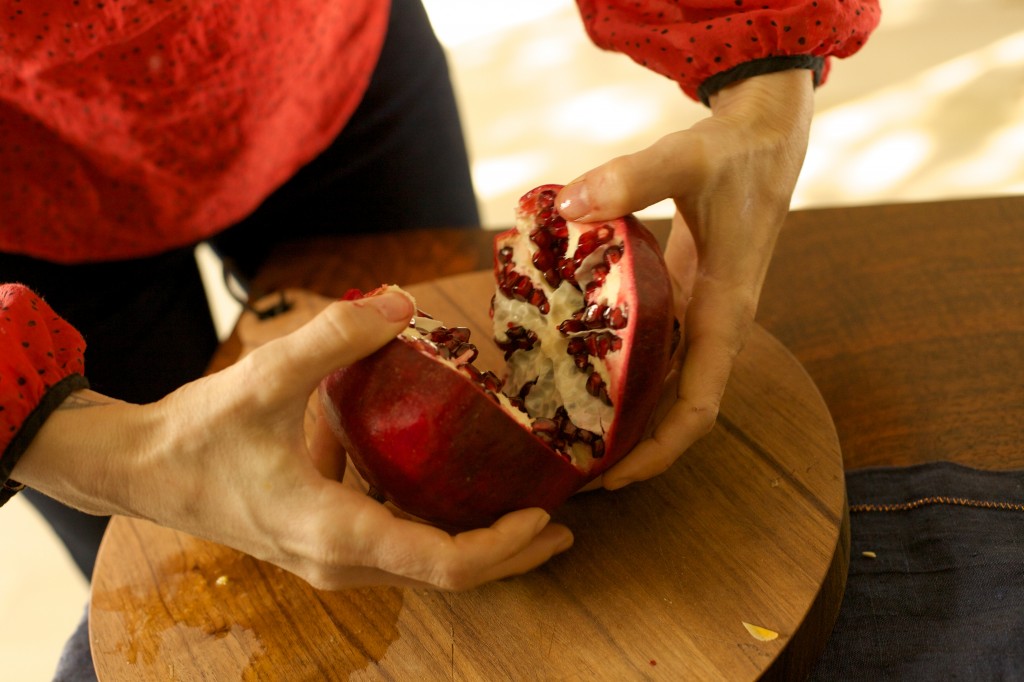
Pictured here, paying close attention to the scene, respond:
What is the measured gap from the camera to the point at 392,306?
0.79 m

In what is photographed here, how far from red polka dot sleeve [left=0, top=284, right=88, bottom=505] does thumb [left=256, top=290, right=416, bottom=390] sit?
219mm

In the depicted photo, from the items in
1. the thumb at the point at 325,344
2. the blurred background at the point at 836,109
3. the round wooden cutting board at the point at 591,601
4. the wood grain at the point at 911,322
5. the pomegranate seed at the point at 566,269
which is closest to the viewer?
the thumb at the point at 325,344

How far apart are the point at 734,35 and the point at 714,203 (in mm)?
204

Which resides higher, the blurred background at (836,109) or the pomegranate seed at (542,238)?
the pomegranate seed at (542,238)

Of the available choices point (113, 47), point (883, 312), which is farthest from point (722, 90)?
point (113, 47)

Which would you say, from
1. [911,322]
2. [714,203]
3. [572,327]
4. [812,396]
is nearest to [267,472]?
[572,327]

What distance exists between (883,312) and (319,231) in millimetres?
922

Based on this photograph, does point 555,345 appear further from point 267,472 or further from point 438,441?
point 267,472

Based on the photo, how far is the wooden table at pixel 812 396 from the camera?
0.87 metres

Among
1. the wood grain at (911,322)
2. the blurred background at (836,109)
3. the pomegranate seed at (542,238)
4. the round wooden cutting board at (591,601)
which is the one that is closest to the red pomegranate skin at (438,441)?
the round wooden cutting board at (591,601)

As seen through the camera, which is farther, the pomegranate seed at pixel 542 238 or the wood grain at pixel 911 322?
the wood grain at pixel 911 322

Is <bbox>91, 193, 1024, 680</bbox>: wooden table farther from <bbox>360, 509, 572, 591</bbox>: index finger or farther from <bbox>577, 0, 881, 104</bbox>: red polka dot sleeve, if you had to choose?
<bbox>577, 0, 881, 104</bbox>: red polka dot sleeve

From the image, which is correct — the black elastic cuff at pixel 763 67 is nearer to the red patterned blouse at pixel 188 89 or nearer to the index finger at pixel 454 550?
the red patterned blouse at pixel 188 89

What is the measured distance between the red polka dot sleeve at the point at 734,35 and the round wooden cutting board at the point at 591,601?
1.37 ft
